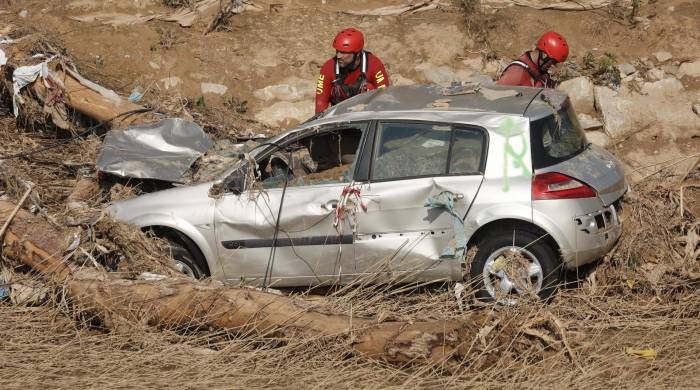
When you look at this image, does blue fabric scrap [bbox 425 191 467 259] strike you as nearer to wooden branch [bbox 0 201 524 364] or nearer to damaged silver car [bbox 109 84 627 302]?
damaged silver car [bbox 109 84 627 302]

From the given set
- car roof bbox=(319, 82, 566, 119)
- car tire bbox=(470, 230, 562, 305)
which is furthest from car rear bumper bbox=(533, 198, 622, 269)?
car roof bbox=(319, 82, 566, 119)

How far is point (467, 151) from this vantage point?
6.95 metres

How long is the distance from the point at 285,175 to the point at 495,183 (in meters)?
1.71

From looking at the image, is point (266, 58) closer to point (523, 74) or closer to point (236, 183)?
point (523, 74)

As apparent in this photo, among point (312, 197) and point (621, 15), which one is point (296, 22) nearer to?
point (621, 15)

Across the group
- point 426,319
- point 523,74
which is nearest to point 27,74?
point 523,74

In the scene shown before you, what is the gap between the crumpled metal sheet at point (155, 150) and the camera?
8484mm

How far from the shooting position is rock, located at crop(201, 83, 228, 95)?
39.8 ft

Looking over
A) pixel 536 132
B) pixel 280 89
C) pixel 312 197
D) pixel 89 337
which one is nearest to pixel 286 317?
pixel 312 197

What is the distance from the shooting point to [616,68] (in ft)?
38.4

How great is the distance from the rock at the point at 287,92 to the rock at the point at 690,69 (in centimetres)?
483

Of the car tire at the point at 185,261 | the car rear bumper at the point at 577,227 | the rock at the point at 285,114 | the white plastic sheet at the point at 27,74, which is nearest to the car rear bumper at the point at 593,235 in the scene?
the car rear bumper at the point at 577,227

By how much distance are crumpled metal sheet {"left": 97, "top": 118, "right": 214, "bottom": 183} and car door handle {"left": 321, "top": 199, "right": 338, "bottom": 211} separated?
1.71 m

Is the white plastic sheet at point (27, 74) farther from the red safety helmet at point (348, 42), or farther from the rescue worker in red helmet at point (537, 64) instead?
the rescue worker in red helmet at point (537, 64)
